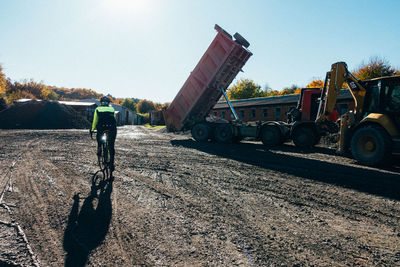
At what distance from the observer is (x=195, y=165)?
6.35 metres

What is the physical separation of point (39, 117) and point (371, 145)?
29.6 m

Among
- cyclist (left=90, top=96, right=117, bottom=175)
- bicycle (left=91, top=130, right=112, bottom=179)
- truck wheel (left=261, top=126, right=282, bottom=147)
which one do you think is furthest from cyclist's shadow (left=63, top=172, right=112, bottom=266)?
truck wheel (left=261, top=126, right=282, bottom=147)

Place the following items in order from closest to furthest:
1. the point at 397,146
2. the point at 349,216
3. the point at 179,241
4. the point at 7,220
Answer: the point at 179,241, the point at 7,220, the point at 349,216, the point at 397,146

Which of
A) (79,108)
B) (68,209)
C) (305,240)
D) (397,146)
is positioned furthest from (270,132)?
(79,108)

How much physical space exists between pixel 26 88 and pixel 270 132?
6939 centimetres

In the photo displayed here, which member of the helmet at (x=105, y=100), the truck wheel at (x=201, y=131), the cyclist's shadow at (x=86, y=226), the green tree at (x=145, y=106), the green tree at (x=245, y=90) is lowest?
the cyclist's shadow at (x=86, y=226)

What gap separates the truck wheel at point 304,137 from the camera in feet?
32.1

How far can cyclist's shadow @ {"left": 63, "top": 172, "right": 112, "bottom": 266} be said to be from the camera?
222 cm

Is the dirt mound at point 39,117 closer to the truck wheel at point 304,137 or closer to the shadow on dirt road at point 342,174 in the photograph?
the truck wheel at point 304,137

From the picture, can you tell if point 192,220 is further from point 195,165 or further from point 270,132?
point 270,132

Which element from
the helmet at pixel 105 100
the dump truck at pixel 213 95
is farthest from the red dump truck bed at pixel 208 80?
the helmet at pixel 105 100

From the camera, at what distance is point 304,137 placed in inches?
389

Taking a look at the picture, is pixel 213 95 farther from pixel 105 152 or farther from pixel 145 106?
pixel 145 106

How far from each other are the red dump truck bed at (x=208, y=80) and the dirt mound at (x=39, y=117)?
16.1 metres
